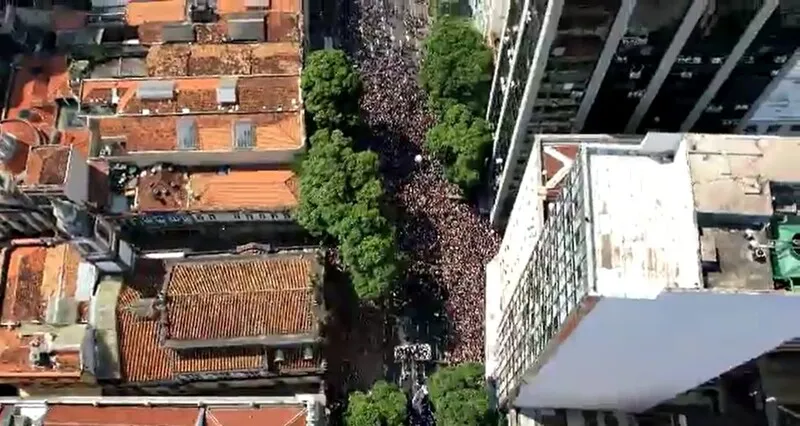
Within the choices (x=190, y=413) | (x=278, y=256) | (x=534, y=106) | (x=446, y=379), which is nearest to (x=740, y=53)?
(x=534, y=106)

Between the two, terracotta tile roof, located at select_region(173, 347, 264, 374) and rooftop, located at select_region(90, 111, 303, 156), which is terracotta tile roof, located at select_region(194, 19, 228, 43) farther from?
terracotta tile roof, located at select_region(173, 347, 264, 374)

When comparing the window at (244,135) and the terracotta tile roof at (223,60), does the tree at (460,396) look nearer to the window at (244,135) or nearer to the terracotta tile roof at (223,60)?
the window at (244,135)

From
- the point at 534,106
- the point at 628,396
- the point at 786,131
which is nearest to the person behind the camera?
the point at 628,396

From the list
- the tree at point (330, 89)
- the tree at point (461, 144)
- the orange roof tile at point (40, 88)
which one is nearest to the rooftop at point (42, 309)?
the orange roof tile at point (40, 88)

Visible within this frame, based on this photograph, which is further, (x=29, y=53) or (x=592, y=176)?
(x=29, y=53)

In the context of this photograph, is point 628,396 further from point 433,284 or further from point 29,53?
point 29,53

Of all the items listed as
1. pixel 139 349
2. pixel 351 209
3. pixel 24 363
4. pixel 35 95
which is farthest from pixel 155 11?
pixel 24 363
